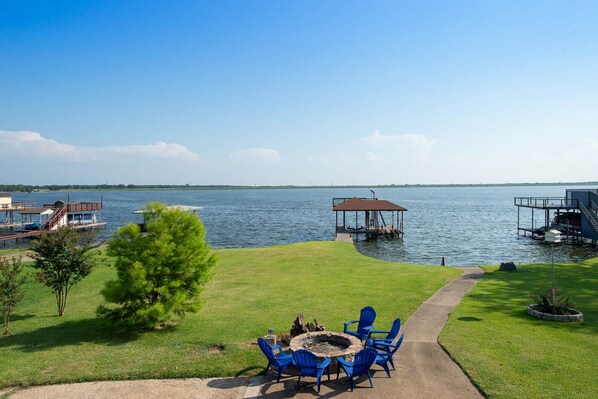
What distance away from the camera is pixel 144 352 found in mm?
11719

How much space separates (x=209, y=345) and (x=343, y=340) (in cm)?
401

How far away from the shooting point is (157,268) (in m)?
13.2

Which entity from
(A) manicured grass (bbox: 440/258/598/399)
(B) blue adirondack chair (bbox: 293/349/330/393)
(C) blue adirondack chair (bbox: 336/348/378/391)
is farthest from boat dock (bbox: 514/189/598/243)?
(B) blue adirondack chair (bbox: 293/349/330/393)

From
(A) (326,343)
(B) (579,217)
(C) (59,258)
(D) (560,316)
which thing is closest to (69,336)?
(C) (59,258)

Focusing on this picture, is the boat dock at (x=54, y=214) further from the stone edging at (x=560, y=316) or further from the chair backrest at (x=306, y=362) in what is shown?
the stone edging at (x=560, y=316)

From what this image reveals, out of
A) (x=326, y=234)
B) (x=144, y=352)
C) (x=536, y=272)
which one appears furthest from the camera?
(x=326, y=234)

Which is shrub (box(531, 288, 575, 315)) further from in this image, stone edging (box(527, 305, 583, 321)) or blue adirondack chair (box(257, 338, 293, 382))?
blue adirondack chair (box(257, 338, 293, 382))

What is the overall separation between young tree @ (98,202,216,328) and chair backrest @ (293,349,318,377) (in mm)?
5322

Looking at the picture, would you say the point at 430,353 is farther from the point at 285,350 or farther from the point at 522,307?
the point at 522,307

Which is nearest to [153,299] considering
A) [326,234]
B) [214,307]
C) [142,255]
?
[142,255]

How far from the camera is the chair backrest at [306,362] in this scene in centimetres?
931

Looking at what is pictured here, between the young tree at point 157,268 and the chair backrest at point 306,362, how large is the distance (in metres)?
5.32

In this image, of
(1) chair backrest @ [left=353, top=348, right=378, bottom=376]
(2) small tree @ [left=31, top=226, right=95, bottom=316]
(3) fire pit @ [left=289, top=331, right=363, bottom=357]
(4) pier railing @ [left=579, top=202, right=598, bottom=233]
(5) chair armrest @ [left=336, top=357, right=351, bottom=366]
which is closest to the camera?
(1) chair backrest @ [left=353, top=348, right=378, bottom=376]

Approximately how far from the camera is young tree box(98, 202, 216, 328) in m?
13.0
